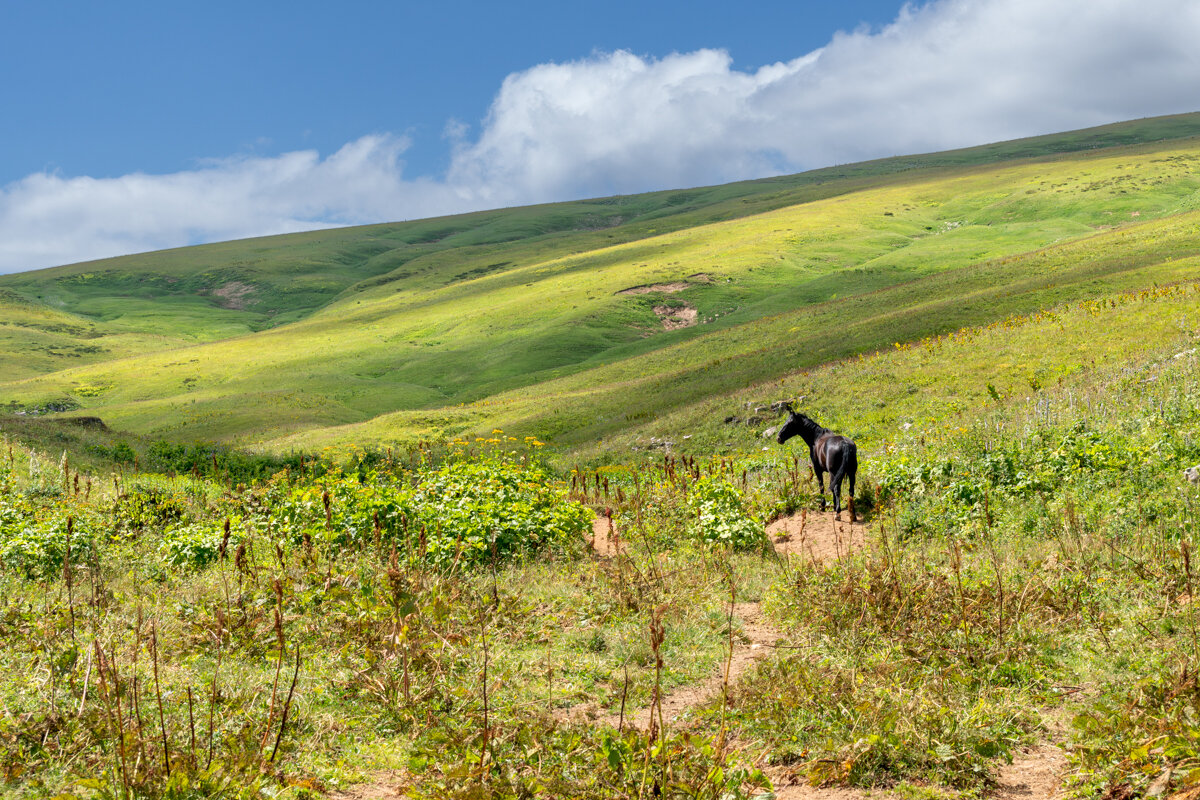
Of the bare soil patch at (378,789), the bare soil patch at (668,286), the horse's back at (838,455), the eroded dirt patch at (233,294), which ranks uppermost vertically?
the eroded dirt patch at (233,294)

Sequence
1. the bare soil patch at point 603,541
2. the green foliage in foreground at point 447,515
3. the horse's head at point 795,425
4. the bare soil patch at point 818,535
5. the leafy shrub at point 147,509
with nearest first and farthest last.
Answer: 1. the green foliage in foreground at point 447,515
2. the bare soil patch at point 818,535
3. the bare soil patch at point 603,541
4. the leafy shrub at point 147,509
5. the horse's head at point 795,425

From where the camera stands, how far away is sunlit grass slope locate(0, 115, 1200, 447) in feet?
137

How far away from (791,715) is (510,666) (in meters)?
2.86

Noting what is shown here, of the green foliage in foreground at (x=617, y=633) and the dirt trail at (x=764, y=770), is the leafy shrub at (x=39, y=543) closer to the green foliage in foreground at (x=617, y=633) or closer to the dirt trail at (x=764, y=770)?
the green foliage in foreground at (x=617, y=633)

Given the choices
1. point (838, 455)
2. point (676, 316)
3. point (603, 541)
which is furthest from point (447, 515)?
point (676, 316)

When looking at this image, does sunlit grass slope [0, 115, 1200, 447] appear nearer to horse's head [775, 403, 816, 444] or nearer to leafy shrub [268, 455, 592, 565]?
horse's head [775, 403, 816, 444]

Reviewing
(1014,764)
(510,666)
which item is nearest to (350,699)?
(510,666)

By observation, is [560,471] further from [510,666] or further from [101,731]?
[101,731]

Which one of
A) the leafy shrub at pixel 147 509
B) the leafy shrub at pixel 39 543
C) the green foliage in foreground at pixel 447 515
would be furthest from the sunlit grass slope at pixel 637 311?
the leafy shrub at pixel 39 543

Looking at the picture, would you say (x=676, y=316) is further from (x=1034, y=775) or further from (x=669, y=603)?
(x=1034, y=775)

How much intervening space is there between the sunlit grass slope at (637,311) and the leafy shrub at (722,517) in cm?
1175

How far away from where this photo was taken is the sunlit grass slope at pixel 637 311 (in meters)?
41.7

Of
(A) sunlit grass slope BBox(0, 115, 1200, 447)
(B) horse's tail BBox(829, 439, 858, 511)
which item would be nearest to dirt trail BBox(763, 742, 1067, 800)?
(B) horse's tail BBox(829, 439, 858, 511)

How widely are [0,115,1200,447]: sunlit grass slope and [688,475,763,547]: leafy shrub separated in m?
11.8
